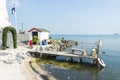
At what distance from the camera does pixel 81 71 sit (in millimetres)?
19375

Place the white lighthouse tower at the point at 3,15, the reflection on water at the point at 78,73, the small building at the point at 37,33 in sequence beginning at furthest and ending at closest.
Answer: the small building at the point at 37,33
the white lighthouse tower at the point at 3,15
the reflection on water at the point at 78,73

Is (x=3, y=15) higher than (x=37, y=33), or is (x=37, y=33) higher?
(x=3, y=15)

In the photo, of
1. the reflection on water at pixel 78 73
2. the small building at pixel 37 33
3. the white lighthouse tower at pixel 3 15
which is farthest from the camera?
the small building at pixel 37 33

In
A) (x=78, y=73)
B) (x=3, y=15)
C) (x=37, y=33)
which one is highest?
(x=3, y=15)

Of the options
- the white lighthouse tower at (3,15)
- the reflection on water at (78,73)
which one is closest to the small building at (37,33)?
the white lighthouse tower at (3,15)

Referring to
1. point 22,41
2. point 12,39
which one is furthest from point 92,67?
point 22,41

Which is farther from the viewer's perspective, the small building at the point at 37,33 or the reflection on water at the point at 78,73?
the small building at the point at 37,33

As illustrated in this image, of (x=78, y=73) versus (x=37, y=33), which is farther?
(x=37, y=33)

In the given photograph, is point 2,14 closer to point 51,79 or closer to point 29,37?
point 29,37

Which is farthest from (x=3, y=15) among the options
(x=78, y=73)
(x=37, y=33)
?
(x=78, y=73)

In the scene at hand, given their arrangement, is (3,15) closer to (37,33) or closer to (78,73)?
(37,33)

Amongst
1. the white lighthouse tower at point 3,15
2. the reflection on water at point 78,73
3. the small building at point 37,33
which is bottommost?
the reflection on water at point 78,73

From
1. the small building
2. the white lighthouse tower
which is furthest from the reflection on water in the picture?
the white lighthouse tower

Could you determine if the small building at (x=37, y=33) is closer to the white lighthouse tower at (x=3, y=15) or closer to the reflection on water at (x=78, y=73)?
the white lighthouse tower at (x=3, y=15)
